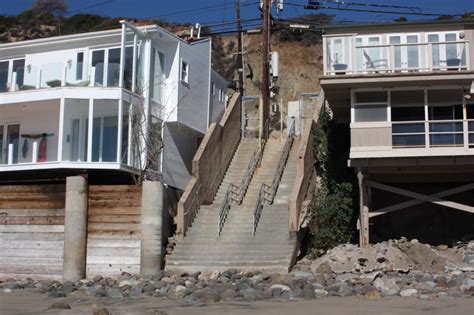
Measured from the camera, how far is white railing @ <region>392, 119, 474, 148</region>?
77.0 feet

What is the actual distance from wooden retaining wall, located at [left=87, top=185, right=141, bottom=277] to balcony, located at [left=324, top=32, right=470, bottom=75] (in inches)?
328

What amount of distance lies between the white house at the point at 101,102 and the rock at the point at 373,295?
12.0 m

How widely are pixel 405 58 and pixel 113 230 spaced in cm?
1175

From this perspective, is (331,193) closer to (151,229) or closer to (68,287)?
(151,229)

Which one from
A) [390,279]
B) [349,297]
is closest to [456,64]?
[390,279]

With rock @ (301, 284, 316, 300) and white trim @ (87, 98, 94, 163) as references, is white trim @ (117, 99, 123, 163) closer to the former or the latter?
white trim @ (87, 98, 94, 163)

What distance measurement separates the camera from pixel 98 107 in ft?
88.1

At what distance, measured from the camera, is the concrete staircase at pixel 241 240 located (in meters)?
22.2

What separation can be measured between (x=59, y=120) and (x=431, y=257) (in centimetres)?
1496

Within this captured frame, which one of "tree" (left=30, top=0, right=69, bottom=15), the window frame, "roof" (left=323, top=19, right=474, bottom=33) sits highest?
"tree" (left=30, top=0, right=69, bottom=15)

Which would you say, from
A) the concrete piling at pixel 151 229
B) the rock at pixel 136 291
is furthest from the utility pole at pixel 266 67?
the rock at pixel 136 291

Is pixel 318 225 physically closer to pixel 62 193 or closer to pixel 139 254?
pixel 139 254

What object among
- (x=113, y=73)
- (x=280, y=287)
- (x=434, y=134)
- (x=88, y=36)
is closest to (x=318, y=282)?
(x=280, y=287)

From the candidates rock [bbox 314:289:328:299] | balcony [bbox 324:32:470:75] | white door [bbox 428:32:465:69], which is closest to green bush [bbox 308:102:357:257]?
balcony [bbox 324:32:470:75]
